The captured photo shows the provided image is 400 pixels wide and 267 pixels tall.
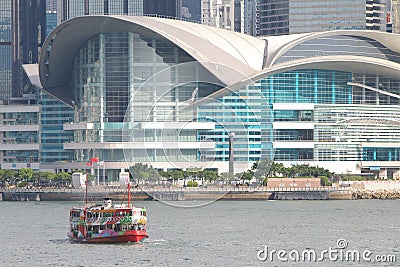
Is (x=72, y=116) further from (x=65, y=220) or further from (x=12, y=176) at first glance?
(x=65, y=220)

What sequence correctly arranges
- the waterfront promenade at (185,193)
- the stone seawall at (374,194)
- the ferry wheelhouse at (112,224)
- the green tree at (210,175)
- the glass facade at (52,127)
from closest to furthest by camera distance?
the ferry wheelhouse at (112,224), the waterfront promenade at (185,193), the stone seawall at (374,194), the green tree at (210,175), the glass facade at (52,127)

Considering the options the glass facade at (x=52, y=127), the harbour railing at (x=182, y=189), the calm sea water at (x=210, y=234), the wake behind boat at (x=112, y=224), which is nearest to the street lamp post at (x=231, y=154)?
the harbour railing at (x=182, y=189)

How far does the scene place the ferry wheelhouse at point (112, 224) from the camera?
65312 millimetres

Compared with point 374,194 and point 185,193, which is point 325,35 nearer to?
point 374,194

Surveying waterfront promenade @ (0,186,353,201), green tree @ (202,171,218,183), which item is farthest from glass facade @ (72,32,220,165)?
waterfront promenade @ (0,186,353,201)

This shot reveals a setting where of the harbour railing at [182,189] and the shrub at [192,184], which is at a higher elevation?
the shrub at [192,184]

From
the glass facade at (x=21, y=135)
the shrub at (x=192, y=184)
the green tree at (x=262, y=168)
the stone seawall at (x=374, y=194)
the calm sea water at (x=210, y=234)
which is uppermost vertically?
the glass facade at (x=21, y=135)

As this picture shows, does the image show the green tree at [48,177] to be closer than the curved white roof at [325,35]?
Yes

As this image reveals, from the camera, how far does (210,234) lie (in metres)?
70.5

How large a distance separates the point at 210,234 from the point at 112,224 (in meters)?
7.21

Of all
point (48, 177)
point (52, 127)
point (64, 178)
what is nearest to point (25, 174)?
point (48, 177)

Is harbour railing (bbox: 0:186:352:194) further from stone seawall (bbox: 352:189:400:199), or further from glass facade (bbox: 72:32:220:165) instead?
glass facade (bbox: 72:32:220:165)

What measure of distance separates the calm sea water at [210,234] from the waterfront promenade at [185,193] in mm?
8175

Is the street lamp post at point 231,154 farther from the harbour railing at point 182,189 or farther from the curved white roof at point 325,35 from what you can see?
the curved white roof at point 325,35
